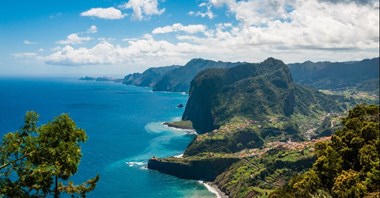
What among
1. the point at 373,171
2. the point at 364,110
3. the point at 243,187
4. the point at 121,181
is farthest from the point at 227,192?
the point at 373,171

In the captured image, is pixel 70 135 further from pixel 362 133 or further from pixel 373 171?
pixel 362 133

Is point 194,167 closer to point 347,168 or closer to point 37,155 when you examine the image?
point 347,168

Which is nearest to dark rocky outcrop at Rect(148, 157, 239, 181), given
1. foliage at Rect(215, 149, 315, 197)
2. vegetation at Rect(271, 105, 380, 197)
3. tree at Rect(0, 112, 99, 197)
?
foliage at Rect(215, 149, 315, 197)

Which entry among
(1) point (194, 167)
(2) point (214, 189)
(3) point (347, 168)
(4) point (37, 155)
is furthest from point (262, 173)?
(4) point (37, 155)

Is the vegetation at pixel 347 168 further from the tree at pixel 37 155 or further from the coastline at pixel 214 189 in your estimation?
the coastline at pixel 214 189

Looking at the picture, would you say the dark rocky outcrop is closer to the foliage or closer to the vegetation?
the foliage
